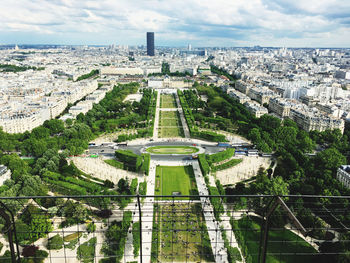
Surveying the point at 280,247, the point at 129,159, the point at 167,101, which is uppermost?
the point at 167,101

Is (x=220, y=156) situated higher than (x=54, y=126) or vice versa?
(x=54, y=126)

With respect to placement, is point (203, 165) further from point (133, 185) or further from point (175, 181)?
point (133, 185)

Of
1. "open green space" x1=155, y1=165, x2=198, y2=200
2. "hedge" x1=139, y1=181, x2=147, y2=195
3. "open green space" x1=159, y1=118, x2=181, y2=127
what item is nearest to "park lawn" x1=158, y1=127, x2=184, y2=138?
"open green space" x1=159, y1=118, x2=181, y2=127

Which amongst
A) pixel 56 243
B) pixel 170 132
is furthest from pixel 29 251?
pixel 170 132

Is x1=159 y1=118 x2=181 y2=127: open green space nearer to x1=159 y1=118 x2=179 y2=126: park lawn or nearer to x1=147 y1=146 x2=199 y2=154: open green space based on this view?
x1=159 y1=118 x2=179 y2=126: park lawn

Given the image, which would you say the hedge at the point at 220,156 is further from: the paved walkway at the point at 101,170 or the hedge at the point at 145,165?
the paved walkway at the point at 101,170

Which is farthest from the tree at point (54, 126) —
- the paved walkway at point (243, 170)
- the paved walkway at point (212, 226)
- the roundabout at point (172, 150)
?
the paved walkway at point (243, 170)

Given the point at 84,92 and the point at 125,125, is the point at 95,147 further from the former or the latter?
the point at 84,92

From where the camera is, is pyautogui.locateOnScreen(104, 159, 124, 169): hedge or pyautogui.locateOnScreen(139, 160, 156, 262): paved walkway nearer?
pyautogui.locateOnScreen(139, 160, 156, 262): paved walkway
